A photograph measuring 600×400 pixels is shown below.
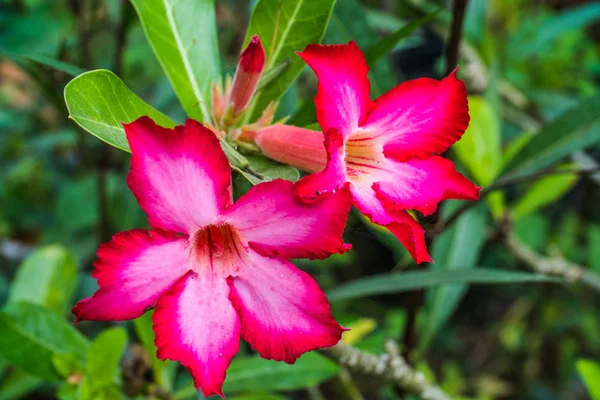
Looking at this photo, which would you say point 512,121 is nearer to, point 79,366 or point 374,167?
point 374,167

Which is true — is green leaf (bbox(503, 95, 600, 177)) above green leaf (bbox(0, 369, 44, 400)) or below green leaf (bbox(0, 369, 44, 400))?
above

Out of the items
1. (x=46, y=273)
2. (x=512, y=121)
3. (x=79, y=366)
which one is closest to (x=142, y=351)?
(x=79, y=366)

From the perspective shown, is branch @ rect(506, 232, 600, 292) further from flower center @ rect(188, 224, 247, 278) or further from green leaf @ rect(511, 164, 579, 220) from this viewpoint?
flower center @ rect(188, 224, 247, 278)

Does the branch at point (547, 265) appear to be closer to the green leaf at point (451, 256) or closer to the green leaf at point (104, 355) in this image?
the green leaf at point (451, 256)

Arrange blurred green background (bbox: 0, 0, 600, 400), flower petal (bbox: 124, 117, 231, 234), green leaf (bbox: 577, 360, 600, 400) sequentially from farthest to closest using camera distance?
green leaf (bbox: 577, 360, 600, 400) < blurred green background (bbox: 0, 0, 600, 400) < flower petal (bbox: 124, 117, 231, 234)

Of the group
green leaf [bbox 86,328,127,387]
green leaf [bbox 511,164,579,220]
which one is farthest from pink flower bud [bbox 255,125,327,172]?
green leaf [bbox 511,164,579,220]

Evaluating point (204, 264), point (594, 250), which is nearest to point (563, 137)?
point (204, 264)
